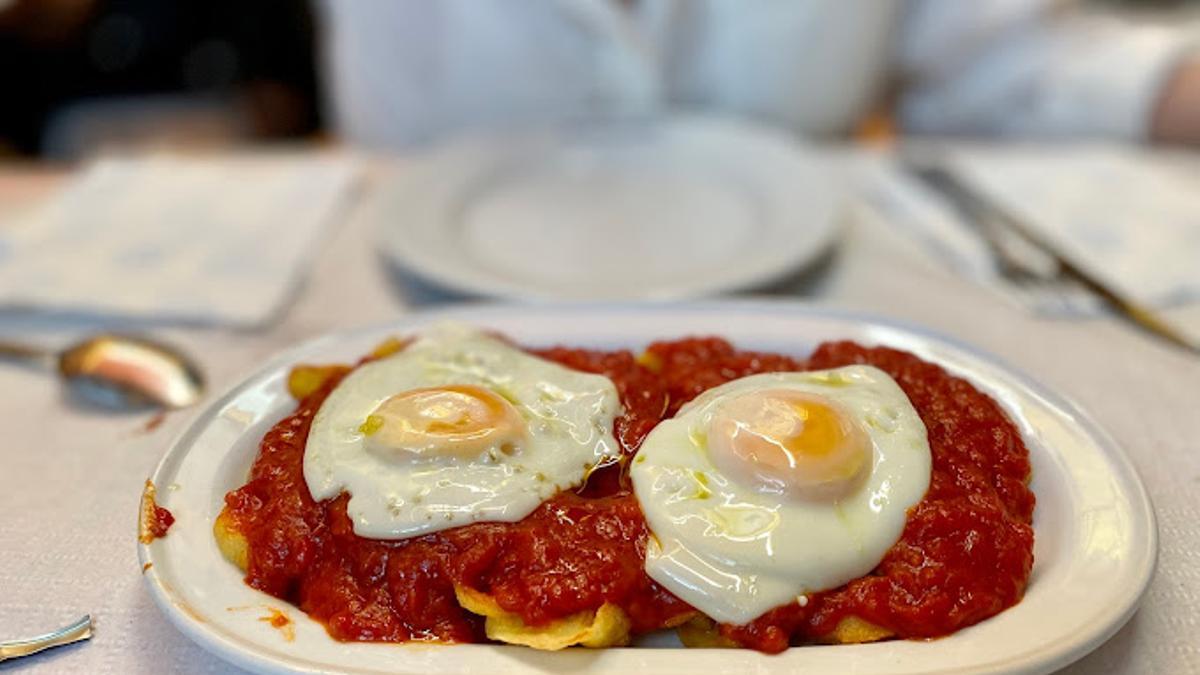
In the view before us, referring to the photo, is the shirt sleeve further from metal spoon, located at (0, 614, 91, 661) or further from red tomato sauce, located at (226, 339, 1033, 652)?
metal spoon, located at (0, 614, 91, 661)

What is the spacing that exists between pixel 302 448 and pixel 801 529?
439mm

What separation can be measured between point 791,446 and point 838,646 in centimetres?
15

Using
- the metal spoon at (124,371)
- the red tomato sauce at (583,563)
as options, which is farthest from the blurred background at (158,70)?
the red tomato sauce at (583,563)

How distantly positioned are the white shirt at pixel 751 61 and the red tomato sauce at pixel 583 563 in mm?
1308

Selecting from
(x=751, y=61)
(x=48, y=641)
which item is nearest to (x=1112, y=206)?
(x=751, y=61)

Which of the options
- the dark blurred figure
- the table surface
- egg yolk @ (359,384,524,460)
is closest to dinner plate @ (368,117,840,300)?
the table surface

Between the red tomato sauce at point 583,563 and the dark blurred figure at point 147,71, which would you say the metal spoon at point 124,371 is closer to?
the red tomato sauce at point 583,563

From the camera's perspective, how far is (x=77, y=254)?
1471 mm

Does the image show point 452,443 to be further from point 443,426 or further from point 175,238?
point 175,238

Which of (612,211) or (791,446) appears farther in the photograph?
(612,211)

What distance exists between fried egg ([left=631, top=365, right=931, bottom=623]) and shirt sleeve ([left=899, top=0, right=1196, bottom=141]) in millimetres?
1478

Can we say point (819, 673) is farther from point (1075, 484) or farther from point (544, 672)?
point (1075, 484)

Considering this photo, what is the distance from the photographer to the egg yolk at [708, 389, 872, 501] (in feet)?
2.40

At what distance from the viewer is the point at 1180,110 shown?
6.13 feet
